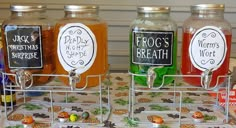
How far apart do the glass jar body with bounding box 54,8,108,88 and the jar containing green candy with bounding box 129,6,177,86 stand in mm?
73

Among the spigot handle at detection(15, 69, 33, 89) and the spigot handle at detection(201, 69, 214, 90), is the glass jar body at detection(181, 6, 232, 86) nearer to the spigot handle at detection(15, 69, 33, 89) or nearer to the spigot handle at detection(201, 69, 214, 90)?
the spigot handle at detection(201, 69, 214, 90)

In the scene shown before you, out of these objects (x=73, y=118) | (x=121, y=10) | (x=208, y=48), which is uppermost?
(x=121, y=10)

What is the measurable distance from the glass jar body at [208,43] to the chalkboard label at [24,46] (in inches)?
13.5

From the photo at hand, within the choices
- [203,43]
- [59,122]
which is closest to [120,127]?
[59,122]

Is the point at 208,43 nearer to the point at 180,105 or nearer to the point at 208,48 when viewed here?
the point at 208,48

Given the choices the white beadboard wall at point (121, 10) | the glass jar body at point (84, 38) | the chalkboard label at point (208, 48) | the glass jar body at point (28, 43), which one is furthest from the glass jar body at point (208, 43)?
the white beadboard wall at point (121, 10)

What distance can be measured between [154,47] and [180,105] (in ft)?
0.47

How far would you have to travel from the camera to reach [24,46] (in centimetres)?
75

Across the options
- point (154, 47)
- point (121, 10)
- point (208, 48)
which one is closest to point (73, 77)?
point (154, 47)

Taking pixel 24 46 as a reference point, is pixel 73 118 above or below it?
below

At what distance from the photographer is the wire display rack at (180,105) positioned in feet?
2.46

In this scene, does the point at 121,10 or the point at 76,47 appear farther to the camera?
the point at 121,10

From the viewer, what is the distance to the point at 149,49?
2.39 ft

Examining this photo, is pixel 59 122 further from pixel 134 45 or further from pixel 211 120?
pixel 211 120
